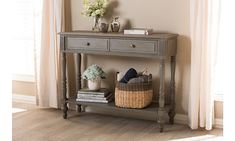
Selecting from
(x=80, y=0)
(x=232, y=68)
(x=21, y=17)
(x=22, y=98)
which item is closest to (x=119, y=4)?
(x=80, y=0)

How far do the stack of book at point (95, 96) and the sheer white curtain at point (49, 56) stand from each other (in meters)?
0.51

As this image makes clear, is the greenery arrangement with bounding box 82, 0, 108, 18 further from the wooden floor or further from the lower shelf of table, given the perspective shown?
the wooden floor

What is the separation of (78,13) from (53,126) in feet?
4.40

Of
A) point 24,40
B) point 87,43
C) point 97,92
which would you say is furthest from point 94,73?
point 24,40

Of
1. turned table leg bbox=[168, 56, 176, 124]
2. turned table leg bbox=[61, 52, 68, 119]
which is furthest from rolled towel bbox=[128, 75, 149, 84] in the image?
turned table leg bbox=[61, 52, 68, 119]

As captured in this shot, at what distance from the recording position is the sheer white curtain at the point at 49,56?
12.7 ft

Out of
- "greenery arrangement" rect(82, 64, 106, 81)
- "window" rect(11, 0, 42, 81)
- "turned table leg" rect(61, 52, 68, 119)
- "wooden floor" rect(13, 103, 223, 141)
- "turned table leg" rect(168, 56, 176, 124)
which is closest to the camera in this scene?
"wooden floor" rect(13, 103, 223, 141)

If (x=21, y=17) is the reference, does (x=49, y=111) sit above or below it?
below

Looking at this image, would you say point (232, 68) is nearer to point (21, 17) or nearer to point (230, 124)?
point (230, 124)

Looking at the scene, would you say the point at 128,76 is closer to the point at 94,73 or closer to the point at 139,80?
the point at 139,80

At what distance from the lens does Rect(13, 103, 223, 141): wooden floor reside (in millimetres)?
3133

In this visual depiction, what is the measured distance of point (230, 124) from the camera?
124 cm

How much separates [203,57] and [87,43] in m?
1.17

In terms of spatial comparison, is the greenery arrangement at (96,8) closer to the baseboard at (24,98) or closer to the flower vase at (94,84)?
the flower vase at (94,84)
